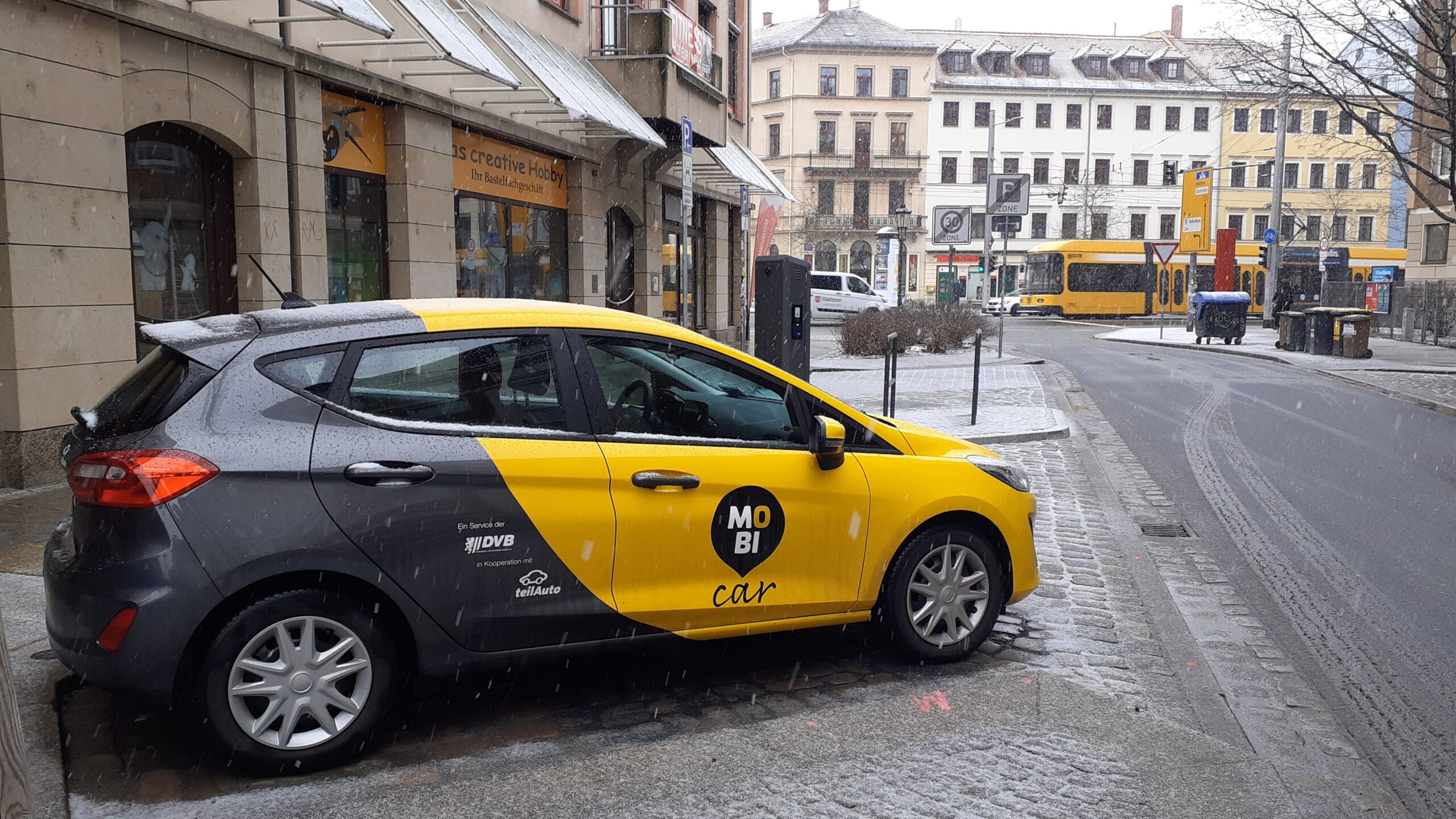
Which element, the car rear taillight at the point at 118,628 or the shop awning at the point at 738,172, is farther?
the shop awning at the point at 738,172

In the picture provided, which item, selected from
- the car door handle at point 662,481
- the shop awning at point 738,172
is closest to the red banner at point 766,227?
the shop awning at point 738,172

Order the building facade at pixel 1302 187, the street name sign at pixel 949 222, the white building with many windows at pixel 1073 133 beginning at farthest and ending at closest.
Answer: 1. the white building with many windows at pixel 1073 133
2. the building facade at pixel 1302 187
3. the street name sign at pixel 949 222

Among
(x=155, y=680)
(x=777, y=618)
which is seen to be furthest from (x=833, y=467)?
(x=155, y=680)

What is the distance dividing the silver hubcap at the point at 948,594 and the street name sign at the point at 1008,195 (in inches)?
590

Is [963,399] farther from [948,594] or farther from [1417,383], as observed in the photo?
[948,594]

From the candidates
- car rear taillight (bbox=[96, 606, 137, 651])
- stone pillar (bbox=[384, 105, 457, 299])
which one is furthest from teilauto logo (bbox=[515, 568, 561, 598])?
stone pillar (bbox=[384, 105, 457, 299])

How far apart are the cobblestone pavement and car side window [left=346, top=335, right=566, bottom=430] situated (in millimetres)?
15298

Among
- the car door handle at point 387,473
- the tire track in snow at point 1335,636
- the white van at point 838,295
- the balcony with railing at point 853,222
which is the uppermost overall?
the balcony with railing at point 853,222

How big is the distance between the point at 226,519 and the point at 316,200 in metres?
8.20

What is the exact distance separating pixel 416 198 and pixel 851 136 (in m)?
62.2

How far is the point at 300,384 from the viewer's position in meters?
3.87

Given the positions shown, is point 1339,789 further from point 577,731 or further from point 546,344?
point 546,344

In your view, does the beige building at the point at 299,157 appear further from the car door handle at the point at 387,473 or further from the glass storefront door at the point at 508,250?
the car door handle at the point at 387,473

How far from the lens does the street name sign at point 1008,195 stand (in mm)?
19281
